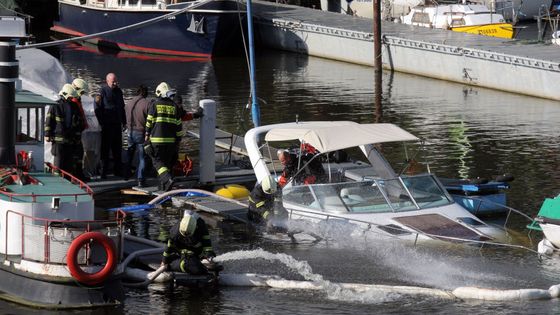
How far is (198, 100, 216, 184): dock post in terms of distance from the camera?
21.4m

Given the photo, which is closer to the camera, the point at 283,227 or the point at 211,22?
the point at 283,227

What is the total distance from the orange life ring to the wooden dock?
68.9 ft

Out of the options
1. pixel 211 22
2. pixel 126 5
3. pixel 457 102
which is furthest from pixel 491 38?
pixel 126 5

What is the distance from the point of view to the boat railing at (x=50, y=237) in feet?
48.3

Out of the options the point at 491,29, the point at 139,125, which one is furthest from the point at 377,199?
the point at 491,29

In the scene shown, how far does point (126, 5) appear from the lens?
152 feet

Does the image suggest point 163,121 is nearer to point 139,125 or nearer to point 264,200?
point 139,125

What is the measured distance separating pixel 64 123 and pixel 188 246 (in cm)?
523

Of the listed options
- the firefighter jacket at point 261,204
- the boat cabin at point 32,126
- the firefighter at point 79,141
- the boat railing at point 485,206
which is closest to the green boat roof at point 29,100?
the boat cabin at point 32,126

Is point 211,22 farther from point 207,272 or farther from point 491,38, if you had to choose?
point 207,272

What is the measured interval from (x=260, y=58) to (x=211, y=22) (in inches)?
84.9

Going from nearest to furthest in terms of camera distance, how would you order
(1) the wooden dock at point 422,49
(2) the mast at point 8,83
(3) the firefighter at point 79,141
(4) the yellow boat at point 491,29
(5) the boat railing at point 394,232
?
(2) the mast at point 8,83
(5) the boat railing at point 394,232
(3) the firefighter at point 79,141
(1) the wooden dock at point 422,49
(4) the yellow boat at point 491,29

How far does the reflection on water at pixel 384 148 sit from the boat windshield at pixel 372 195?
0.84m

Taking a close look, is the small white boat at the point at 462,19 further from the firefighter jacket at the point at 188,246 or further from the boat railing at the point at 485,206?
the firefighter jacket at the point at 188,246
